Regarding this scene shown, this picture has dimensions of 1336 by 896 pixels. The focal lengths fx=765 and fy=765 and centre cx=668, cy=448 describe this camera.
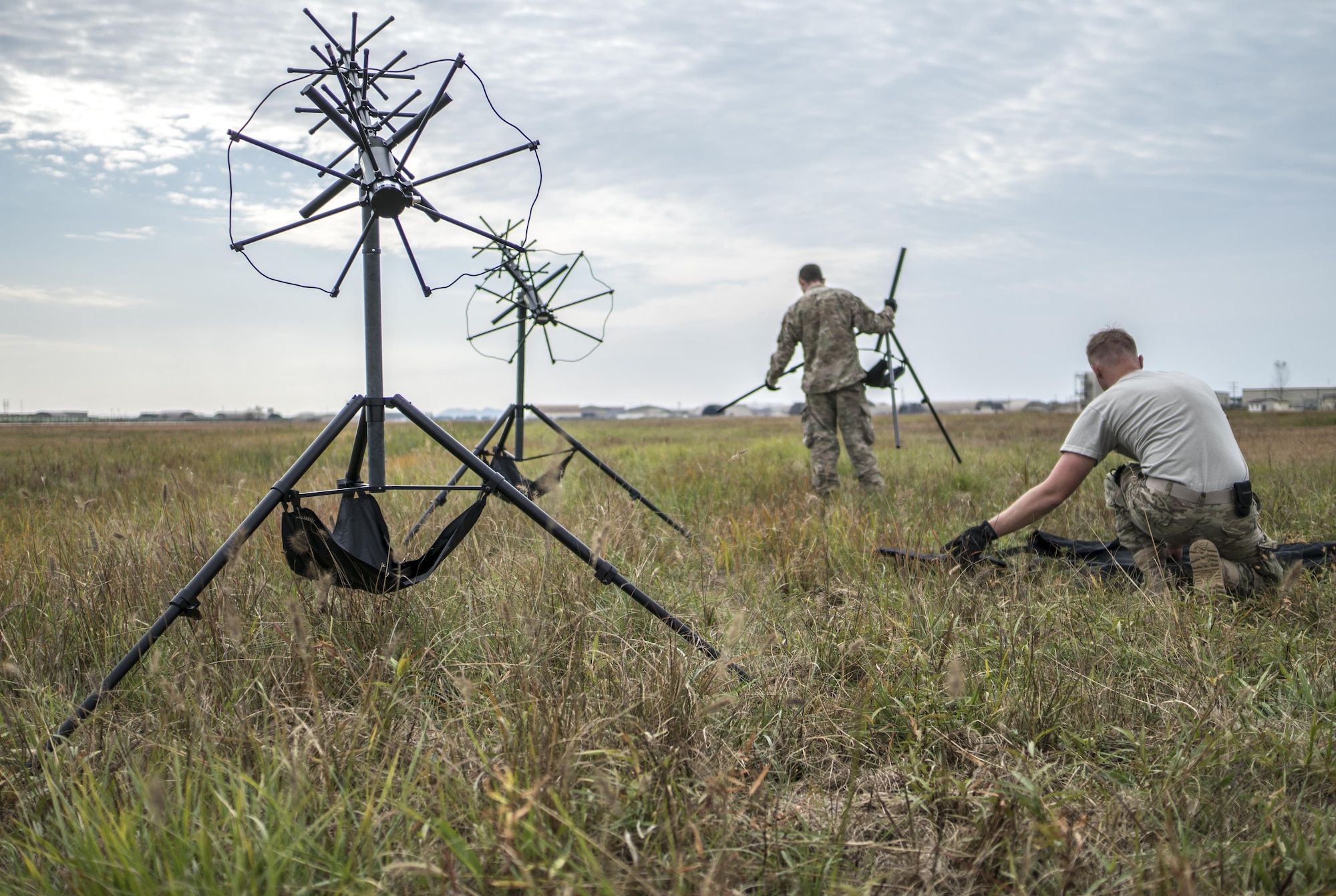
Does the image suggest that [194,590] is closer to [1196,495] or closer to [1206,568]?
[1206,568]

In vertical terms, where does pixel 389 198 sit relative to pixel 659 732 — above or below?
above

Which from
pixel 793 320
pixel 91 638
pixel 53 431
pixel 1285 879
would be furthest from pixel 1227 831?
pixel 53 431

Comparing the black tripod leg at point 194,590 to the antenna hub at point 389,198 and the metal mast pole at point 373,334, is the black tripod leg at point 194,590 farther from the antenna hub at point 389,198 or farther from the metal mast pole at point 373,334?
the antenna hub at point 389,198

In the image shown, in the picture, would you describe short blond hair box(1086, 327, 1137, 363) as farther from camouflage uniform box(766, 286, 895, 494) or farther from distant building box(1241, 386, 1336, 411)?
distant building box(1241, 386, 1336, 411)

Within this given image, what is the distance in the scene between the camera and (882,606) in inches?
134

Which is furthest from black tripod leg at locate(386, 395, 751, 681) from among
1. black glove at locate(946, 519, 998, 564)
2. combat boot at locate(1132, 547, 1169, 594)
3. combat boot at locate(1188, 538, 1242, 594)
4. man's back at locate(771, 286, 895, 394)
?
man's back at locate(771, 286, 895, 394)

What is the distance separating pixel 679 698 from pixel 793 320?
6.74 metres

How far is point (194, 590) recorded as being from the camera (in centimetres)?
227

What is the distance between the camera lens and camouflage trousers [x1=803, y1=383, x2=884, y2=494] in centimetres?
801

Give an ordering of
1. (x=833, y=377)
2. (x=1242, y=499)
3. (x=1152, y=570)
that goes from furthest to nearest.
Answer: (x=833, y=377), (x=1152, y=570), (x=1242, y=499)

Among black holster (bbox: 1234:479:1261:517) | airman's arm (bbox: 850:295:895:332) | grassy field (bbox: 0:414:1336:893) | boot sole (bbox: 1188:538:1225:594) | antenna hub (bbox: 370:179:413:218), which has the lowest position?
grassy field (bbox: 0:414:1336:893)

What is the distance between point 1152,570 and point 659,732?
3152mm

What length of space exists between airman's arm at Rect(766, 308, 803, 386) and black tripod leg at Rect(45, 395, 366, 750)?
641 cm

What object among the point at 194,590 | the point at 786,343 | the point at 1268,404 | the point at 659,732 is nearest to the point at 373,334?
the point at 194,590
